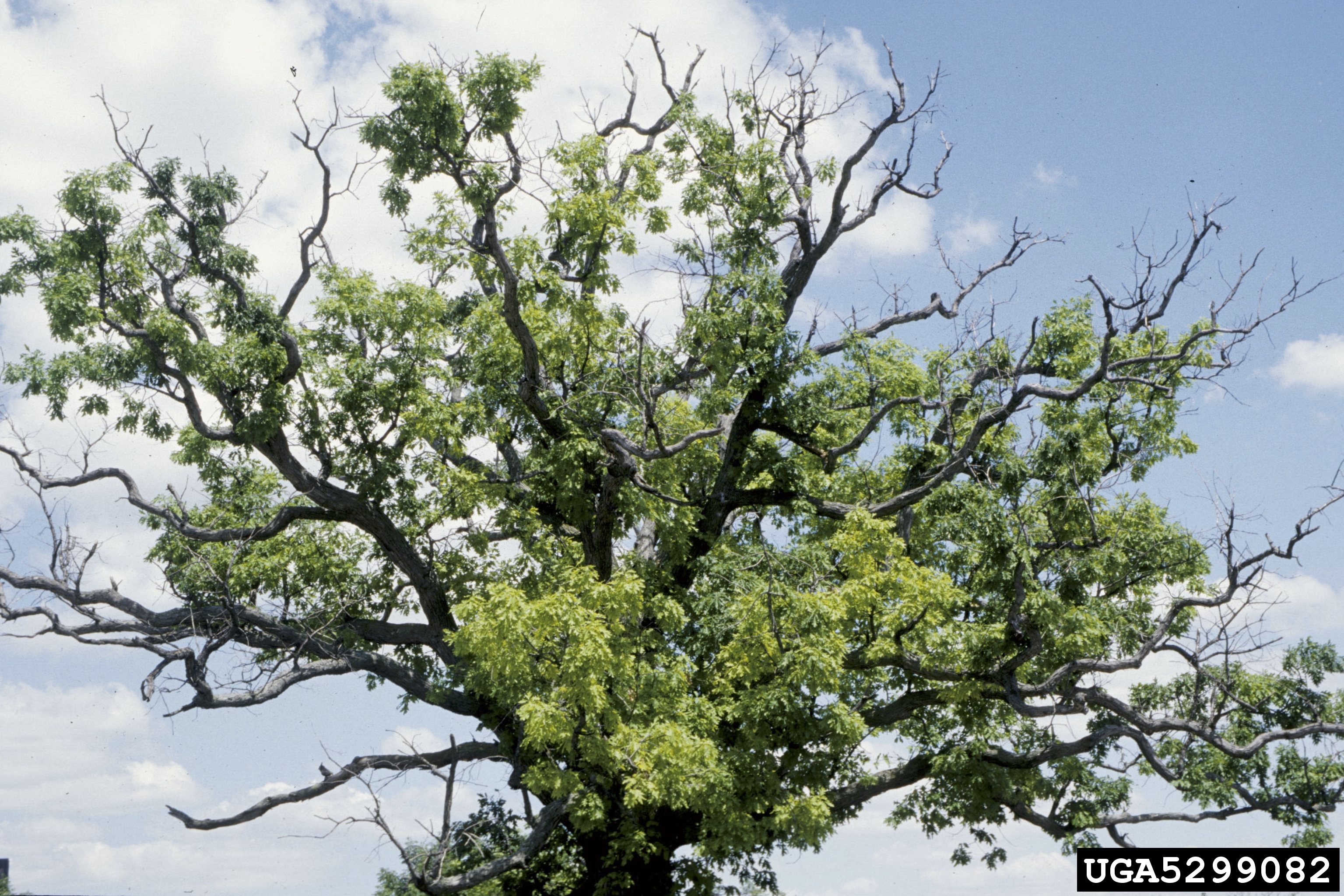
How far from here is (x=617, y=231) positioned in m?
18.7

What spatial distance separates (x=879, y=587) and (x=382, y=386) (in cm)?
848

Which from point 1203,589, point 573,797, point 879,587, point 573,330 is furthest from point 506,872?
point 1203,589

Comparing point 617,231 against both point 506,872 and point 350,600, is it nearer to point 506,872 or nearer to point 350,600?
point 350,600

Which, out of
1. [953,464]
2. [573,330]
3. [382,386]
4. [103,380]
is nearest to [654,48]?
[573,330]

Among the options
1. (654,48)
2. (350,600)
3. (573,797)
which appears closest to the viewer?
(573,797)

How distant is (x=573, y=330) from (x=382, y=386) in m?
3.29

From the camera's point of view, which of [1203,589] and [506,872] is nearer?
[1203,589]

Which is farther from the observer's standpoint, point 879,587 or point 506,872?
point 506,872

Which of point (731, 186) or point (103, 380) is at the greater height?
point (731, 186)

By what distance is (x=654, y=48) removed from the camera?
69.4 feet

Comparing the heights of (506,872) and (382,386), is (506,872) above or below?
below

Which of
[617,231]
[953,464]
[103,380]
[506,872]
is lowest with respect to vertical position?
[506,872]

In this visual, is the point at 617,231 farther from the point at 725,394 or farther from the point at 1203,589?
the point at 1203,589

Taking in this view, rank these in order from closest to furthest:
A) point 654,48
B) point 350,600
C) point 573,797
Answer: point 573,797, point 350,600, point 654,48
